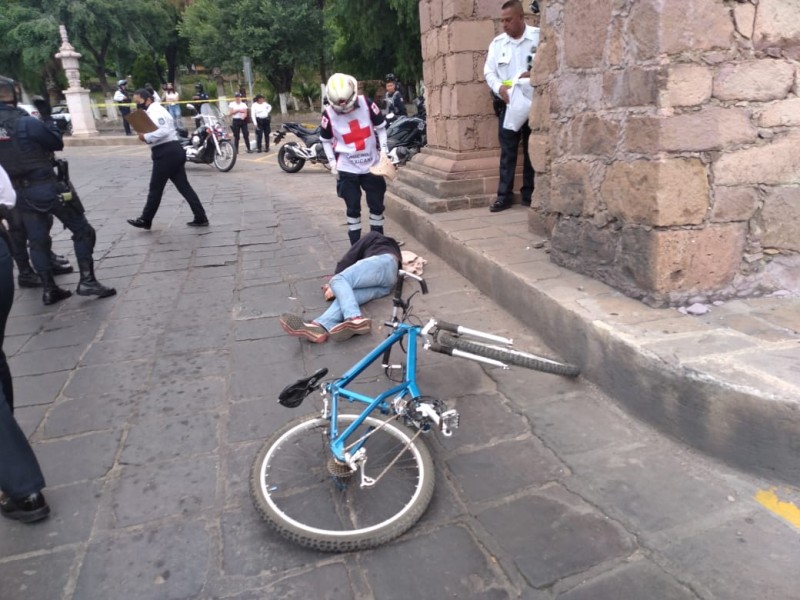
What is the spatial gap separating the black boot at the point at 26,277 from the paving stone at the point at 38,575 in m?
3.95

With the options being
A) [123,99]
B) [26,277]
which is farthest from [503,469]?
[123,99]

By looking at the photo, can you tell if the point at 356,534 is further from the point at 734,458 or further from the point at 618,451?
the point at 734,458

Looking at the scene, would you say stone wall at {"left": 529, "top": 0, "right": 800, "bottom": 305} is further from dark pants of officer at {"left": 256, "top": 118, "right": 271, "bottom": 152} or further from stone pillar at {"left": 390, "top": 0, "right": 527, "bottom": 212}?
dark pants of officer at {"left": 256, "top": 118, "right": 271, "bottom": 152}

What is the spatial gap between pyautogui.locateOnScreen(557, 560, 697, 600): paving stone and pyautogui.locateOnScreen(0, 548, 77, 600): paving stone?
1734 millimetres

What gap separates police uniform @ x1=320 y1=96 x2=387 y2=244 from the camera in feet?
17.4

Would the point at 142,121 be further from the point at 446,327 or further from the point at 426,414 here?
the point at 426,414

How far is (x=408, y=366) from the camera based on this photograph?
2549 millimetres

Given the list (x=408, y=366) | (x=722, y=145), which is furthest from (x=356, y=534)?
(x=722, y=145)

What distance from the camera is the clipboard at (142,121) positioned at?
6.59 m

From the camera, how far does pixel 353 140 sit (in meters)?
5.36

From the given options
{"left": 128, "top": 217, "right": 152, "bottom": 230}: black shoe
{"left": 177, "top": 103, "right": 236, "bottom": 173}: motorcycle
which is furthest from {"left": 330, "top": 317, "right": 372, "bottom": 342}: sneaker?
{"left": 177, "top": 103, "right": 236, "bottom": 173}: motorcycle

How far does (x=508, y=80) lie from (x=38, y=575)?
5.32 meters

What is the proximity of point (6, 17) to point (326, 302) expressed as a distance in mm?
35336

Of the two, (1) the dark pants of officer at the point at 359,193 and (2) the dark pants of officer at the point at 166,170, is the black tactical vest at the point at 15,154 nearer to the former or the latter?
(2) the dark pants of officer at the point at 166,170
